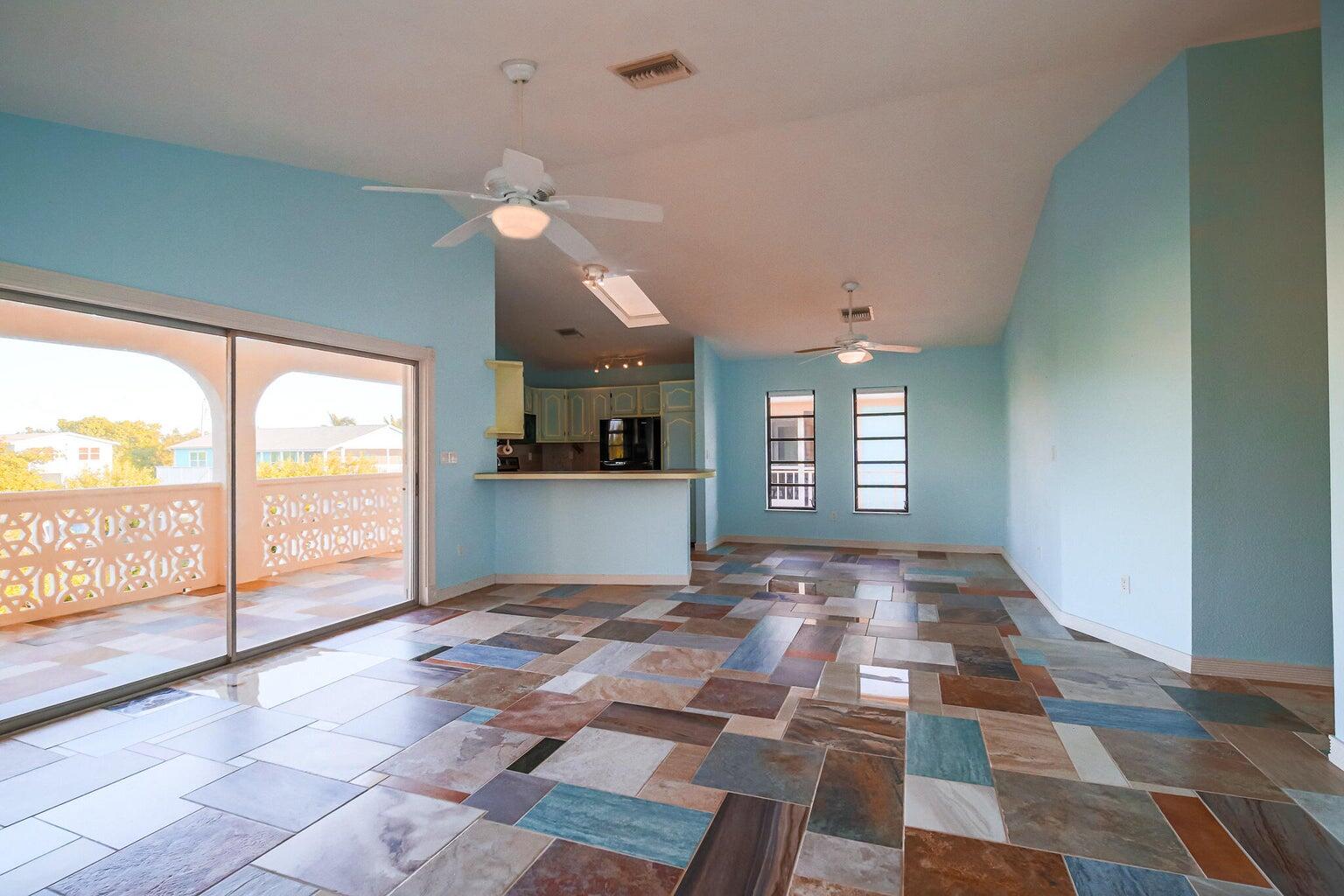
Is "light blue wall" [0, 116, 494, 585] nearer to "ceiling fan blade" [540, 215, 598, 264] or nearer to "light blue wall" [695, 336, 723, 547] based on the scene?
"ceiling fan blade" [540, 215, 598, 264]

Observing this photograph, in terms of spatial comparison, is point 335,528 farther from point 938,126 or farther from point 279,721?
point 938,126

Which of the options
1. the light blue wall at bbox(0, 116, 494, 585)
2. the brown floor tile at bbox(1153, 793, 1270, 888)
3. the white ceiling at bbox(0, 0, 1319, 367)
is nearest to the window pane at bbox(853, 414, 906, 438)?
the white ceiling at bbox(0, 0, 1319, 367)

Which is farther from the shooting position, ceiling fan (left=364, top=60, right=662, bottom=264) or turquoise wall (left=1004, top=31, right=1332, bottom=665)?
turquoise wall (left=1004, top=31, right=1332, bottom=665)

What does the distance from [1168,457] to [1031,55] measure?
2.32 meters

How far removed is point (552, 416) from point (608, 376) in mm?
1020

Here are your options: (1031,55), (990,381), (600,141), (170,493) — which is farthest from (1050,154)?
(170,493)

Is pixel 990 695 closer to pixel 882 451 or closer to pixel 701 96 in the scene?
pixel 701 96

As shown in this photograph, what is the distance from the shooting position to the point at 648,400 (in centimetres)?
934

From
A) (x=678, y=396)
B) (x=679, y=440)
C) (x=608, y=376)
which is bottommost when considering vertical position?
(x=679, y=440)

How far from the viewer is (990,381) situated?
8.20 m

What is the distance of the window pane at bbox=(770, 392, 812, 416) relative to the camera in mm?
9094

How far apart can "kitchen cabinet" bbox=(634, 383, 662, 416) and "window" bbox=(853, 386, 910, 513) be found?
2749 mm

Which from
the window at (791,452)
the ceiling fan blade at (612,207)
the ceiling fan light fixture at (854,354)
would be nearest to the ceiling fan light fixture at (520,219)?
the ceiling fan blade at (612,207)

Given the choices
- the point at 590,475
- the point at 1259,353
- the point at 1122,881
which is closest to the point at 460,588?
the point at 590,475
